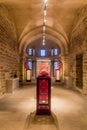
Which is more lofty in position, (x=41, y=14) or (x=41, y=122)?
(x=41, y=14)

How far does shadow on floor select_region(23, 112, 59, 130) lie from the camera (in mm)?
3110

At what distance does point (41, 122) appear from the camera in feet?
11.1

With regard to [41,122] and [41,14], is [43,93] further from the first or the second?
[41,14]

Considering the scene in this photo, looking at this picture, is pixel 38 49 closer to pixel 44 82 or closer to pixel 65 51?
pixel 65 51

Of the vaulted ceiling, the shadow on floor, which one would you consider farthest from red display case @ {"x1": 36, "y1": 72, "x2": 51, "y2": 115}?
the vaulted ceiling

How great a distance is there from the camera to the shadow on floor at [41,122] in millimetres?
3110

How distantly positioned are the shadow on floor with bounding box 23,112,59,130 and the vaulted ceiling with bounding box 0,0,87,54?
4.16m

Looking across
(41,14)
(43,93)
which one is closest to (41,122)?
(43,93)

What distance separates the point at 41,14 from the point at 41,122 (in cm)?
597

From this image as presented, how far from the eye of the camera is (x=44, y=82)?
4.04 m

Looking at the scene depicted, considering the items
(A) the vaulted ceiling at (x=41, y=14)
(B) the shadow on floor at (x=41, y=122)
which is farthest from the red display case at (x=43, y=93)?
(A) the vaulted ceiling at (x=41, y=14)

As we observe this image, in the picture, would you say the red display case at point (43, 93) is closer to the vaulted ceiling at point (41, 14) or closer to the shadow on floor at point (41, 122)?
the shadow on floor at point (41, 122)

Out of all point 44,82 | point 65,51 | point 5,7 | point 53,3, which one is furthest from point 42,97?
point 65,51

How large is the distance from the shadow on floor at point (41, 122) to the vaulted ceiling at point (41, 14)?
416 cm
